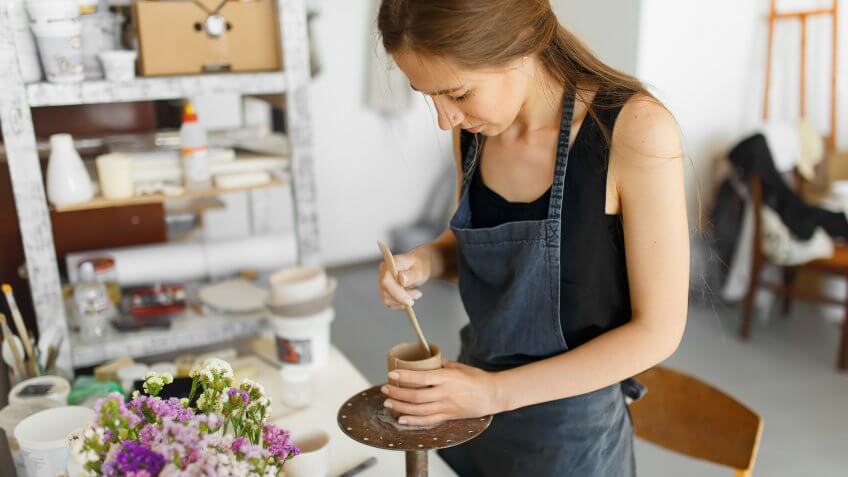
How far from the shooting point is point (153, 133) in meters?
2.07

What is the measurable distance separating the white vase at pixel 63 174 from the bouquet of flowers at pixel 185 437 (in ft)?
2.73

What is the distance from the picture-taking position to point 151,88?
155cm

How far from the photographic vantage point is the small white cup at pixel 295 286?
1606mm

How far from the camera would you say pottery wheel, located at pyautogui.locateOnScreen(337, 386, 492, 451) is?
0.93 m

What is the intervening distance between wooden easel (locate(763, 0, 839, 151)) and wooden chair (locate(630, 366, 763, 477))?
286 centimetres

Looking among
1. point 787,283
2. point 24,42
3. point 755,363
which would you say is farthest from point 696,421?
point 787,283

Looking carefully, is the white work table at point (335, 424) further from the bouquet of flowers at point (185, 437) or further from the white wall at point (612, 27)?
the white wall at point (612, 27)

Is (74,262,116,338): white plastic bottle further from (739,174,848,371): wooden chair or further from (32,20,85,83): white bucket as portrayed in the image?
(739,174,848,371): wooden chair

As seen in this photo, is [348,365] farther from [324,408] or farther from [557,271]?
[557,271]

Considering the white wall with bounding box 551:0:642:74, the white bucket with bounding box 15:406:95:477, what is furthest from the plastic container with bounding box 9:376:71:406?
the white wall with bounding box 551:0:642:74

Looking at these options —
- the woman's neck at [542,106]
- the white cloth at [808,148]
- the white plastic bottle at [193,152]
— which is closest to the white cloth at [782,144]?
the white cloth at [808,148]

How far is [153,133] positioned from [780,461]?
Result: 7.93 feet

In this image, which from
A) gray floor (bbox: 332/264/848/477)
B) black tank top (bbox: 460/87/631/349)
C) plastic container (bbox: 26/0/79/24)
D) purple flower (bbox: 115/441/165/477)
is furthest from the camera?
gray floor (bbox: 332/264/848/477)

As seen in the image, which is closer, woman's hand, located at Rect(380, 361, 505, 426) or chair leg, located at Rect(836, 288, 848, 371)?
woman's hand, located at Rect(380, 361, 505, 426)
